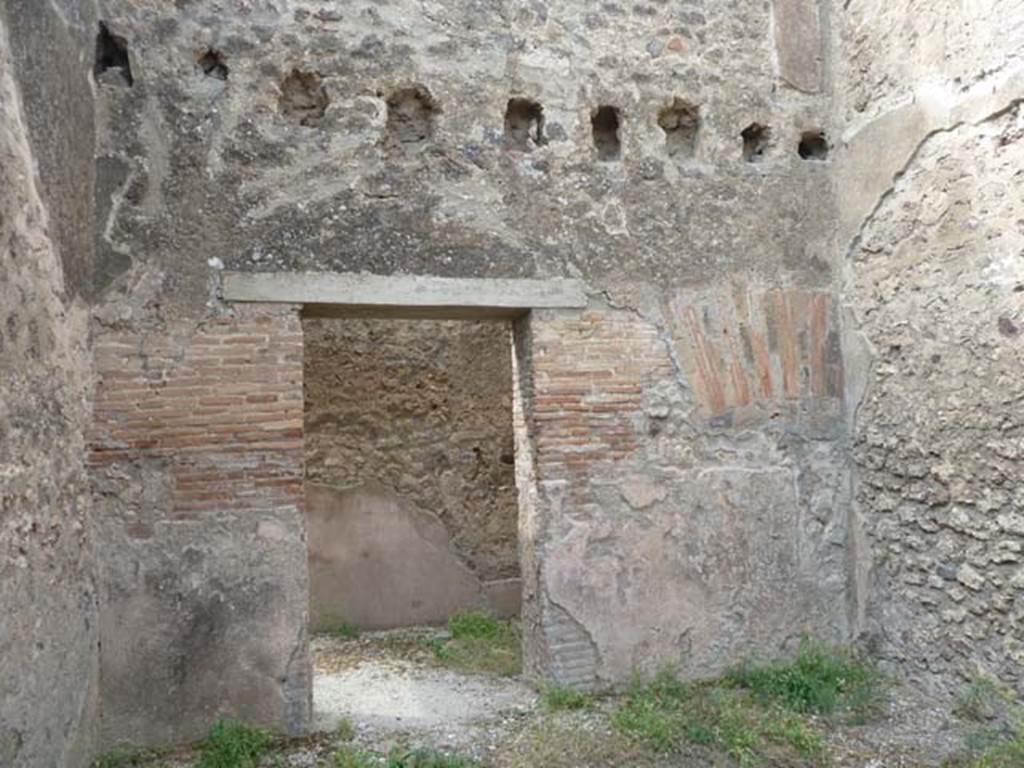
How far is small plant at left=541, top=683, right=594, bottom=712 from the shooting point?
395 centimetres

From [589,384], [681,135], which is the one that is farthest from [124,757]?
[681,135]

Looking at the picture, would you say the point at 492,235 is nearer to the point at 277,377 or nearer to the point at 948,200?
the point at 277,377

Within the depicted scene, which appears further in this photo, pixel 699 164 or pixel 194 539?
pixel 699 164

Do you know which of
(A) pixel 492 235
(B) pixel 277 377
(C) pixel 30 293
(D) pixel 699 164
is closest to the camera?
(C) pixel 30 293

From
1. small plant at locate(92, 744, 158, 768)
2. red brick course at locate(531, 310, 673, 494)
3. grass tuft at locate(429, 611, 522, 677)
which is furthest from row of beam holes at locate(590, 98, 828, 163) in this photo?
small plant at locate(92, 744, 158, 768)

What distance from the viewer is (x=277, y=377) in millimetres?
3789

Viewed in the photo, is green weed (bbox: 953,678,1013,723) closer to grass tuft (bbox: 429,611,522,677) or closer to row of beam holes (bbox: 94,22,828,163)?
grass tuft (bbox: 429,611,522,677)

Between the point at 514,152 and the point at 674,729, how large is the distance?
9.03 ft

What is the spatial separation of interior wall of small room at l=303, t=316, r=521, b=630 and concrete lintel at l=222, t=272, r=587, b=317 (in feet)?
7.08

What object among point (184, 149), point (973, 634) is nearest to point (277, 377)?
point (184, 149)

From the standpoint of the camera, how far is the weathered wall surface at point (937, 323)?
3.57 meters

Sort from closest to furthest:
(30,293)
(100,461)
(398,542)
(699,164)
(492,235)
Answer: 1. (30,293)
2. (100,461)
3. (492,235)
4. (699,164)
5. (398,542)

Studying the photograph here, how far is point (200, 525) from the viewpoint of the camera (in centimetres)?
366

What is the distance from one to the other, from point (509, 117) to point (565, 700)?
2.84 meters
